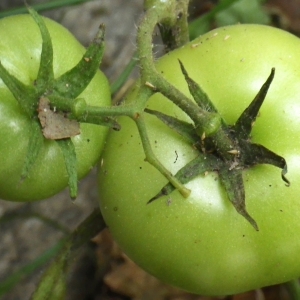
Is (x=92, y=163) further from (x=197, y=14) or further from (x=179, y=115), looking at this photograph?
(x=197, y=14)

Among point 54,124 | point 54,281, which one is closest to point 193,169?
point 54,124

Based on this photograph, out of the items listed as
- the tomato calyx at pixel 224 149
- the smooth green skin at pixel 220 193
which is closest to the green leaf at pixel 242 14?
the smooth green skin at pixel 220 193

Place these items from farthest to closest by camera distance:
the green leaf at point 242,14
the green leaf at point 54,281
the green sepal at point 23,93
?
1. the green leaf at point 242,14
2. the green leaf at point 54,281
3. the green sepal at point 23,93

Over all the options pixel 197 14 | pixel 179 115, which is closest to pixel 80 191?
pixel 197 14

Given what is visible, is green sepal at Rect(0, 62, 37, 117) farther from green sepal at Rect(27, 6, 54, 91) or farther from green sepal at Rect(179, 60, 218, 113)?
green sepal at Rect(179, 60, 218, 113)

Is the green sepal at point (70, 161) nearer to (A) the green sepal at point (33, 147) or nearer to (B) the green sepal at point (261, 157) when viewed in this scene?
(A) the green sepal at point (33, 147)

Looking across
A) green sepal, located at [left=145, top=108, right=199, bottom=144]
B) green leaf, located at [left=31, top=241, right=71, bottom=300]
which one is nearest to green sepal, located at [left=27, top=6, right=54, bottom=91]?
green sepal, located at [left=145, top=108, right=199, bottom=144]

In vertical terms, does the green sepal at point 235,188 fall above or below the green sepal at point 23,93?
below
